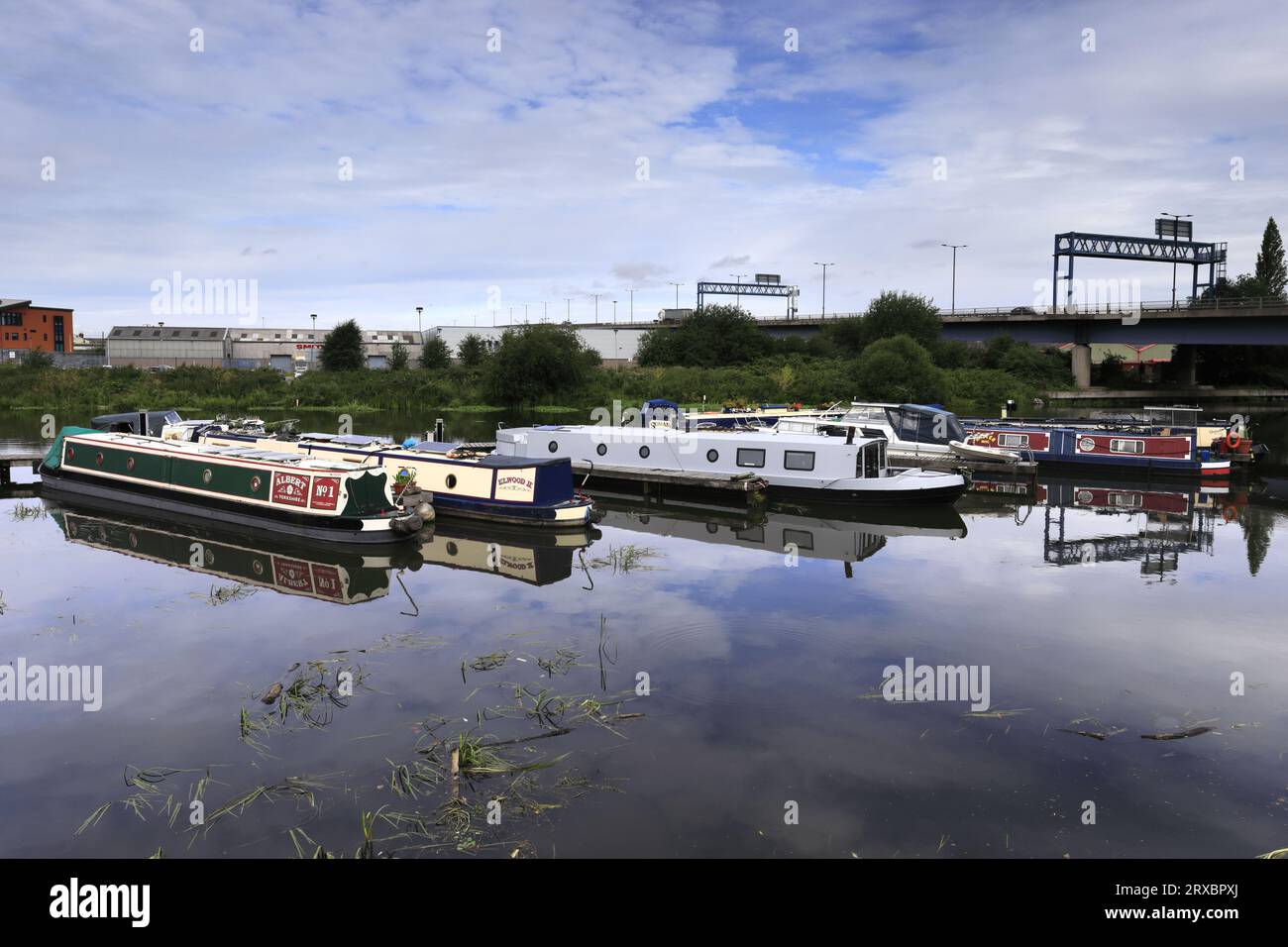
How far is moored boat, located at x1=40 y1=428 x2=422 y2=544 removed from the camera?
1755cm

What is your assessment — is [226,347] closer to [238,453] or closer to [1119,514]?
[238,453]

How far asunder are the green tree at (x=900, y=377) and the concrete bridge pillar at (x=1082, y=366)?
21.3 metres

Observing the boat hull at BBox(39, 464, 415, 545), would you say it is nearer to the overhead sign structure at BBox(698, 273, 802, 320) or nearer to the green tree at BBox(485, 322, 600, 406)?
the green tree at BBox(485, 322, 600, 406)

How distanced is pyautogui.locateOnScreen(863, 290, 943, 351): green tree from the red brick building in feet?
239

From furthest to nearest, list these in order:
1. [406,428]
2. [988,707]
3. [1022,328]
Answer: [1022,328] → [406,428] → [988,707]

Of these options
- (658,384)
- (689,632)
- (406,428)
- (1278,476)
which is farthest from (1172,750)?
(658,384)

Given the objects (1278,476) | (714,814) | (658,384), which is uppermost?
(658,384)

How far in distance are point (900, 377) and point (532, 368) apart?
21.6 metres

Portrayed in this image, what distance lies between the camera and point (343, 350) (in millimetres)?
74438

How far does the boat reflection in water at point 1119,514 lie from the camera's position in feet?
57.7

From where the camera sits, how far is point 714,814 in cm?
740
